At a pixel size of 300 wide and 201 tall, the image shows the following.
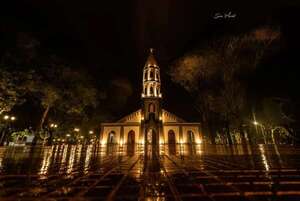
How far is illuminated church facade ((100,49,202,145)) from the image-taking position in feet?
122

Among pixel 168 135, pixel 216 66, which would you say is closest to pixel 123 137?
Result: pixel 168 135

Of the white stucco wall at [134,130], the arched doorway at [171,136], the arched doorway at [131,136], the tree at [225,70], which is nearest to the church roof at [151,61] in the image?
the white stucco wall at [134,130]

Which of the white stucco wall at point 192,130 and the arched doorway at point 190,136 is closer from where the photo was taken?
the white stucco wall at point 192,130

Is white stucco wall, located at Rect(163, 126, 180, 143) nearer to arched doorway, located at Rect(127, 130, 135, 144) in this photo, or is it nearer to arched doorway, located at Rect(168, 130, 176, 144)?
arched doorway, located at Rect(168, 130, 176, 144)

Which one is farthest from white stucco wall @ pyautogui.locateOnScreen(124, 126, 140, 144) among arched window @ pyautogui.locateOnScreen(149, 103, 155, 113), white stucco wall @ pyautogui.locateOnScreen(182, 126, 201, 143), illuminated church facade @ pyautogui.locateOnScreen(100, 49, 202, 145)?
white stucco wall @ pyautogui.locateOnScreen(182, 126, 201, 143)

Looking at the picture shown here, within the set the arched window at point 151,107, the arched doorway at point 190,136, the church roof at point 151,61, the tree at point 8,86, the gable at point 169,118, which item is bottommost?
the arched doorway at point 190,136

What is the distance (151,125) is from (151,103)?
→ 5054 mm

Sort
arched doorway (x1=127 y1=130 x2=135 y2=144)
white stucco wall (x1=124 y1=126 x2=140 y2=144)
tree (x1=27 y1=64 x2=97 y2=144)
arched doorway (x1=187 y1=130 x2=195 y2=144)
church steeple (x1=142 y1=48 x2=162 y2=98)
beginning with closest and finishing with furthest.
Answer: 1. tree (x1=27 y1=64 x2=97 y2=144)
2. white stucco wall (x1=124 y1=126 x2=140 y2=144)
3. arched doorway (x1=187 y1=130 x2=195 y2=144)
4. church steeple (x1=142 y1=48 x2=162 y2=98)
5. arched doorway (x1=127 y1=130 x2=135 y2=144)

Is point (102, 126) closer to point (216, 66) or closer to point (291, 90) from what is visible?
point (216, 66)

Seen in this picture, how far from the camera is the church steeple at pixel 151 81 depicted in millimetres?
38938

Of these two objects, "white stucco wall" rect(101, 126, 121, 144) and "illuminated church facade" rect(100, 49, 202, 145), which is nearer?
"illuminated church facade" rect(100, 49, 202, 145)

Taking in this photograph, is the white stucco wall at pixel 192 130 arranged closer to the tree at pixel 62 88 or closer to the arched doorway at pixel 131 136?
the arched doorway at pixel 131 136

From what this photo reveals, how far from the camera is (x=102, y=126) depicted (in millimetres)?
38344

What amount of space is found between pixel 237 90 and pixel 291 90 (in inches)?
154
